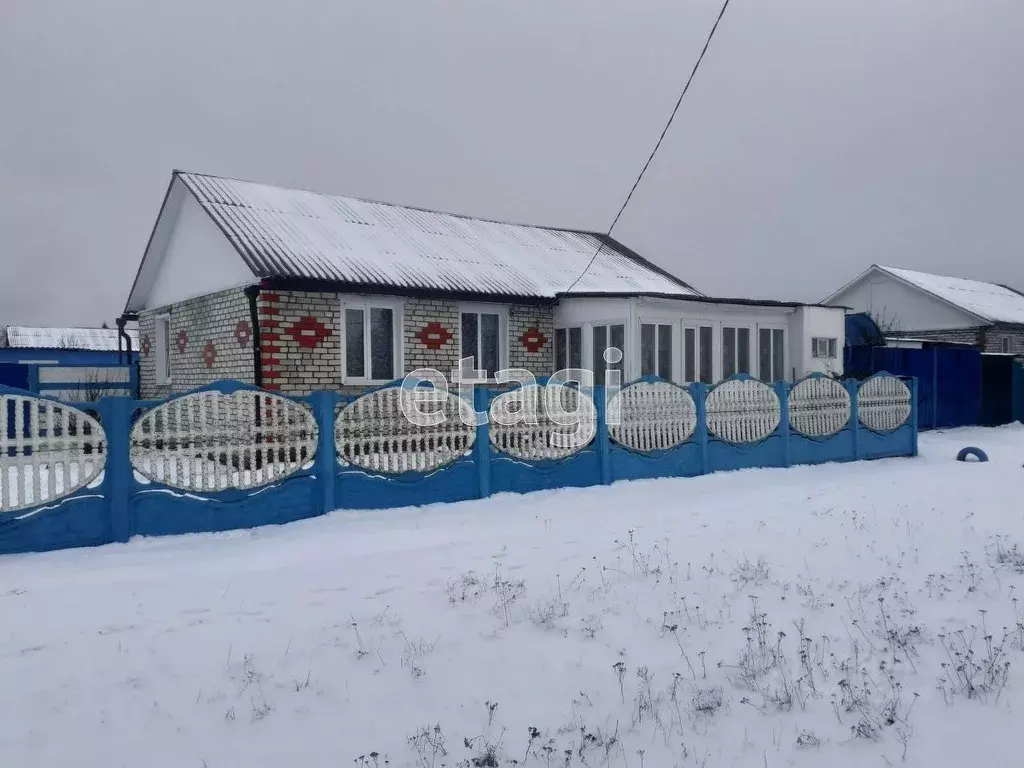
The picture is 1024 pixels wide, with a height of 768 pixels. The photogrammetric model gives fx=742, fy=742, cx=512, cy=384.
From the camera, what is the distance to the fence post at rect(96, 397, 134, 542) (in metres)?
6.29

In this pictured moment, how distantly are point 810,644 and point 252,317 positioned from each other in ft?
28.9

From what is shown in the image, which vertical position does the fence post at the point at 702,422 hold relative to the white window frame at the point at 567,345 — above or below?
below

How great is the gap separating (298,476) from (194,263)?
24.3 feet

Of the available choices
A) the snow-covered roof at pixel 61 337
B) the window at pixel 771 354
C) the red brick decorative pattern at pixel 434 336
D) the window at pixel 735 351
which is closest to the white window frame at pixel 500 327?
the red brick decorative pattern at pixel 434 336

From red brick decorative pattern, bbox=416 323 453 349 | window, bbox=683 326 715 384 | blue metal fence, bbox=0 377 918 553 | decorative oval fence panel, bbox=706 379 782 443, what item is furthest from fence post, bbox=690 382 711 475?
red brick decorative pattern, bbox=416 323 453 349

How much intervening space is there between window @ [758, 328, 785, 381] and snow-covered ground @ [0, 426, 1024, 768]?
6.70m

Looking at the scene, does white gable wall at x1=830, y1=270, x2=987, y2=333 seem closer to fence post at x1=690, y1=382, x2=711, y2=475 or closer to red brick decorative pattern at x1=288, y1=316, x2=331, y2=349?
fence post at x1=690, y1=382, x2=711, y2=475

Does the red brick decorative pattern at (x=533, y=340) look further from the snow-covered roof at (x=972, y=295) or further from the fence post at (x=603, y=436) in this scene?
the snow-covered roof at (x=972, y=295)

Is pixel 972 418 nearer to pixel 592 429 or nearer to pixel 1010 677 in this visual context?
pixel 592 429

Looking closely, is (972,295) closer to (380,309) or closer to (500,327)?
(500,327)

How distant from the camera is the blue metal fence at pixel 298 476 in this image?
20.3 feet

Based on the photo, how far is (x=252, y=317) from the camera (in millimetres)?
10758

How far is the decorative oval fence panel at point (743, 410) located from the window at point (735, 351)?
8.50 feet

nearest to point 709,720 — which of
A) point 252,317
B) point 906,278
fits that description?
point 252,317
